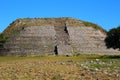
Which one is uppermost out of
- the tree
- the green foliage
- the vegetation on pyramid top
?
the vegetation on pyramid top

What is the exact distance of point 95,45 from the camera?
74625mm

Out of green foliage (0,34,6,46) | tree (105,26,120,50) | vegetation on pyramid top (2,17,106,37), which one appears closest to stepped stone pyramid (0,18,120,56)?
vegetation on pyramid top (2,17,106,37)

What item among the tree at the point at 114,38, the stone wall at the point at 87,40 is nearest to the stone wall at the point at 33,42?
A: the stone wall at the point at 87,40

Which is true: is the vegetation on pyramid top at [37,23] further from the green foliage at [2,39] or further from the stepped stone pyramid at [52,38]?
the green foliage at [2,39]

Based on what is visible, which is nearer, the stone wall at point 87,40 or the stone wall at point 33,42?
the stone wall at point 33,42

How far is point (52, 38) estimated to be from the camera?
74.1m

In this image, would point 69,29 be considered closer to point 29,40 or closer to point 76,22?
point 76,22

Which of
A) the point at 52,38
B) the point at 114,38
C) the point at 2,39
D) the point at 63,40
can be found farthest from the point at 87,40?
the point at 2,39

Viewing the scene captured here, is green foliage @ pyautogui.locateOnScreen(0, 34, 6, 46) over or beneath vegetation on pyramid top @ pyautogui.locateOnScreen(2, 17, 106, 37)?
beneath

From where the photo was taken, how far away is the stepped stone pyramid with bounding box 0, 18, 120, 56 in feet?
232

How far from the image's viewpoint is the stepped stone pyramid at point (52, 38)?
70.8 meters

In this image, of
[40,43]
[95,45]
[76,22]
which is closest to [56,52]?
[40,43]

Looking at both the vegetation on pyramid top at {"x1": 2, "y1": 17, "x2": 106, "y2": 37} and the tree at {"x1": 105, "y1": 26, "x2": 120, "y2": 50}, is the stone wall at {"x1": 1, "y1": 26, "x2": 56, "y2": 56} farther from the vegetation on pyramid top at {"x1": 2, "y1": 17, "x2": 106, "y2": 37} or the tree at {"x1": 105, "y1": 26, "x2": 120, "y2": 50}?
the tree at {"x1": 105, "y1": 26, "x2": 120, "y2": 50}

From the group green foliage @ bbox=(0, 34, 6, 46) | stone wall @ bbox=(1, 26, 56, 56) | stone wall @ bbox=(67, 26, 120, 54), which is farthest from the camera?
green foliage @ bbox=(0, 34, 6, 46)
